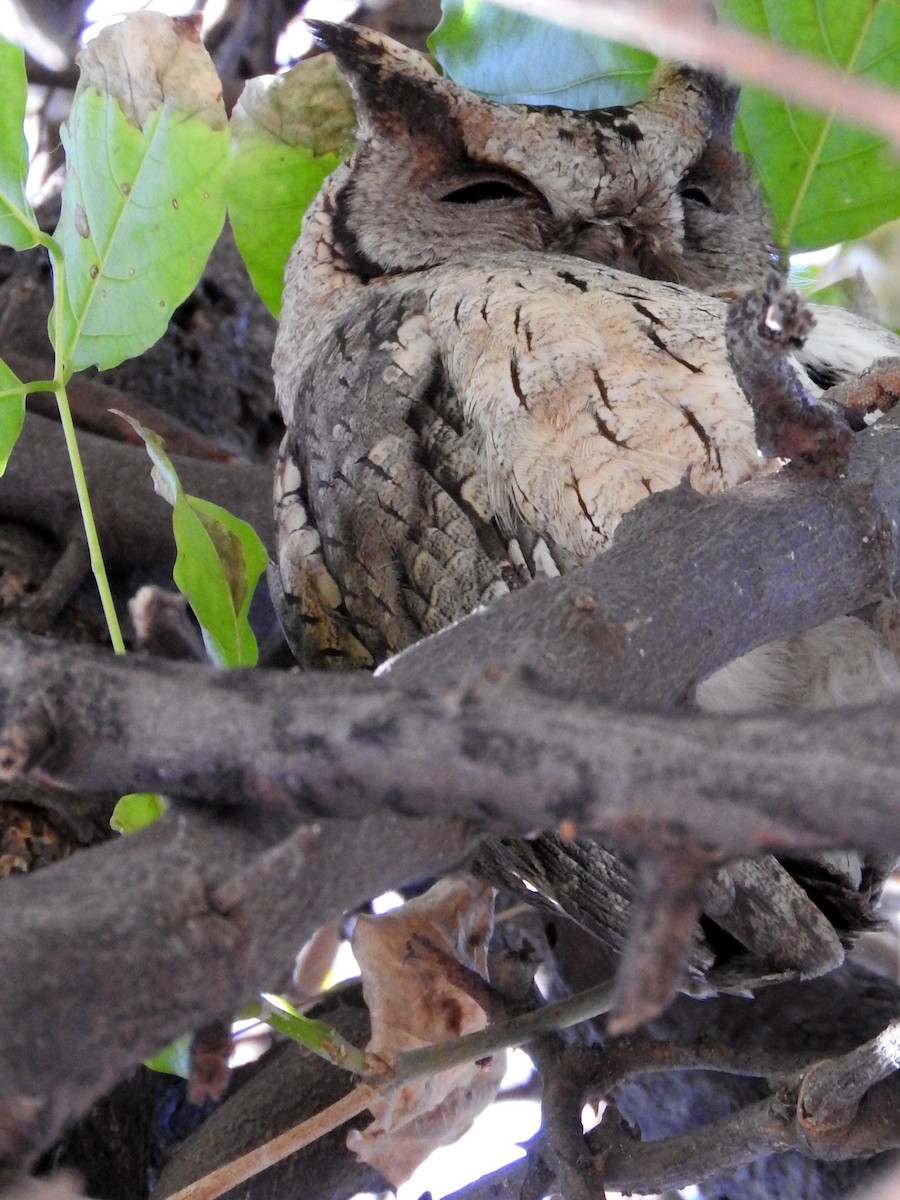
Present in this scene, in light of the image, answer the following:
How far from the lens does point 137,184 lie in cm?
88

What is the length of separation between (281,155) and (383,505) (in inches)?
25.4

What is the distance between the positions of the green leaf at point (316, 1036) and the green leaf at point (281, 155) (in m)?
1.01

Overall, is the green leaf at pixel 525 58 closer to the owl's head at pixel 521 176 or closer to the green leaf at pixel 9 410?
the owl's head at pixel 521 176

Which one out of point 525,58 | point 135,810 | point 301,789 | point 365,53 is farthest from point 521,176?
point 301,789

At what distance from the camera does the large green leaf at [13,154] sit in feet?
2.80

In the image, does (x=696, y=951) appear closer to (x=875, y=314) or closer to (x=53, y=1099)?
(x=53, y=1099)

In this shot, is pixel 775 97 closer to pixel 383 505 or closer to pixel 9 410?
pixel 383 505

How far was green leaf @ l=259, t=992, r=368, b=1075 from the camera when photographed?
0.85 meters

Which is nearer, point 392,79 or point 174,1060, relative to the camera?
point 174,1060

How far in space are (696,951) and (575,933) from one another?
1.77ft

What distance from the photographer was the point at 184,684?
0.46m

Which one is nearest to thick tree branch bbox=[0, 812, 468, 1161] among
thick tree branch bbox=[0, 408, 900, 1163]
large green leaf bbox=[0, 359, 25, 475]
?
thick tree branch bbox=[0, 408, 900, 1163]

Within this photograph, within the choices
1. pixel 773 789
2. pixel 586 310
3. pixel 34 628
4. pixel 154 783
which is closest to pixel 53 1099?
pixel 154 783

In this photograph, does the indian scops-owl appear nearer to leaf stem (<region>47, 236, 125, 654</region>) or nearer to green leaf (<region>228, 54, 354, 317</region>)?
green leaf (<region>228, 54, 354, 317</region>)
